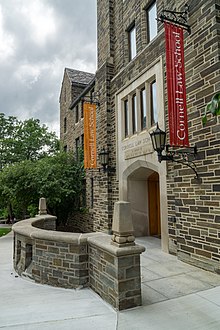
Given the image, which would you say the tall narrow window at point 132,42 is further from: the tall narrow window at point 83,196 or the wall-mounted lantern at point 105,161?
the tall narrow window at point 83,196

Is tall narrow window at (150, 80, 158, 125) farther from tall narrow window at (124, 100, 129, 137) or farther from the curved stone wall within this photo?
the curved stone wall

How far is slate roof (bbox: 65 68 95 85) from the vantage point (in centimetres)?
1747

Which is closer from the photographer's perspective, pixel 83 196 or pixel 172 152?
pixel 172 152

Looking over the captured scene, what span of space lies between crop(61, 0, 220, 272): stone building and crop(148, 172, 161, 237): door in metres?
0.04

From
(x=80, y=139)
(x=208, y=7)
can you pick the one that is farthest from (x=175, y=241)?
(x=80, y=139)

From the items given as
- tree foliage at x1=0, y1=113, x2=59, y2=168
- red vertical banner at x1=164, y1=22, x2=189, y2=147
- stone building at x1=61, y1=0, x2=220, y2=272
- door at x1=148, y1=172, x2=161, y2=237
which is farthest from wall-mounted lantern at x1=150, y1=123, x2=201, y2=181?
tree foliage at x1=0, y1=113, x2=59, y2=168

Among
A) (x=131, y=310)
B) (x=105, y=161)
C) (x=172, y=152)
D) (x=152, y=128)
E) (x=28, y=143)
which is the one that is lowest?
(x=131, y=310)

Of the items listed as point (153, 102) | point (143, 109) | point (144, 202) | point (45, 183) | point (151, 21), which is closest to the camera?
point (153, 102)

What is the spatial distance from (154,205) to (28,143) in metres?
15.7

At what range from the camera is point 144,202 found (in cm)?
916

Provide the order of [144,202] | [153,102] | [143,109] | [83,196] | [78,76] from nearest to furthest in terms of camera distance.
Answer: [153,102] < [143,109] < [144,202] < [83,196] < [78,76]

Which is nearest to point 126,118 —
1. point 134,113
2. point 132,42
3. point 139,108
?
point 134,113

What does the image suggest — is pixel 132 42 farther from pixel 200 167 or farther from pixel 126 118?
pixel 200 167

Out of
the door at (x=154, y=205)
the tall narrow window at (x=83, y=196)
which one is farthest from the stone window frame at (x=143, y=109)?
the tall narrow window at (x=83, y=196)
